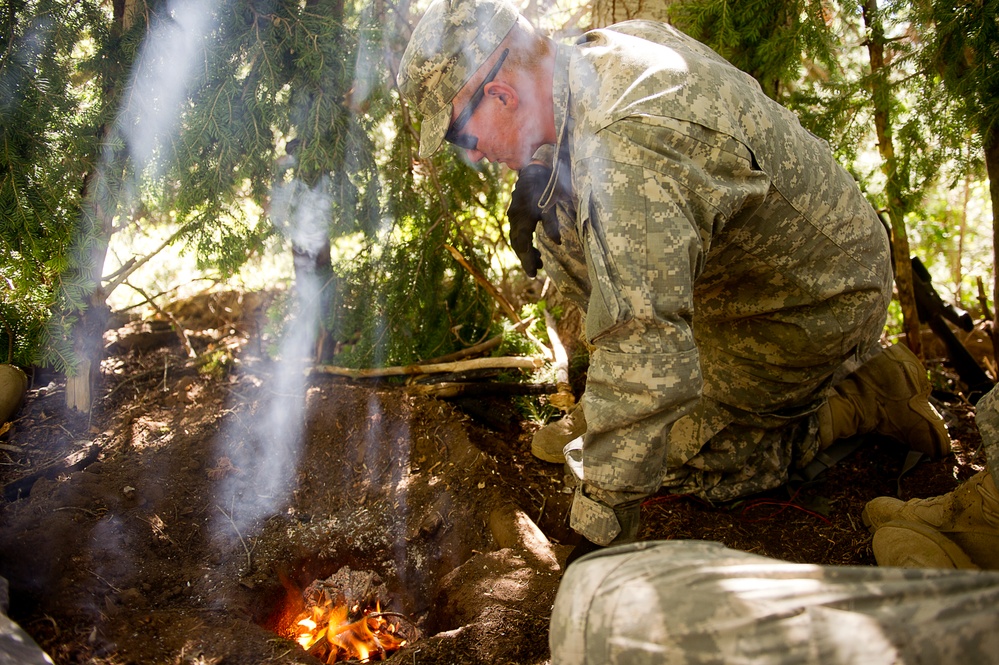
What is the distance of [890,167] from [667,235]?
210 cm

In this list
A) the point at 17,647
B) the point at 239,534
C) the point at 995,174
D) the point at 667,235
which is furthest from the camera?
the point at 995,174

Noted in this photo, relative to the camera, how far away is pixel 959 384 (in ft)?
11.7

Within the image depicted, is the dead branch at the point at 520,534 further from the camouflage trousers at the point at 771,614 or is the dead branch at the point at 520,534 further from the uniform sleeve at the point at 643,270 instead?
the camouflage trousers at the point at 771,614

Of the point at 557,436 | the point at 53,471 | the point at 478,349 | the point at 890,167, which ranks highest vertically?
the point at 890,167

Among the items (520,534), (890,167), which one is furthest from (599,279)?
(890,167)

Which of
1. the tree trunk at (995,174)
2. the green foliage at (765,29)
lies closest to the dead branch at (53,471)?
the green foliage at (765,29)

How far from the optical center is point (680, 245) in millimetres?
1782

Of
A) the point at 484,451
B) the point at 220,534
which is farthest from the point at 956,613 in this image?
the point at 220,534

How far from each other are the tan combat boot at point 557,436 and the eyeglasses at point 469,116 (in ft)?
4.48

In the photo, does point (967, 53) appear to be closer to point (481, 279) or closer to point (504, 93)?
point (504, 93)

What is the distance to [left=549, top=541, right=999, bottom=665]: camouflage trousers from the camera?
1.12m

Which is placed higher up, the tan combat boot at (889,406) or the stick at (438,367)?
the stick at (438,367)

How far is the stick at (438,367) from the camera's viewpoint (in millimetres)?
3562

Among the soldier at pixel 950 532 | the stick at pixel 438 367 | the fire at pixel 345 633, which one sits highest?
the stick at pixel 438 367
